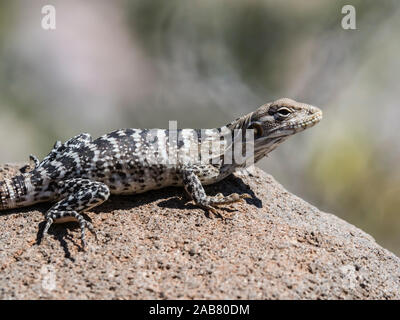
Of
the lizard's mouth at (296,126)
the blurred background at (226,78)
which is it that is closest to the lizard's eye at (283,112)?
the lizard's mouth at (296,126)

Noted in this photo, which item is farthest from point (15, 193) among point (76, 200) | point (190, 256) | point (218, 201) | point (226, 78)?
point (226, 78)

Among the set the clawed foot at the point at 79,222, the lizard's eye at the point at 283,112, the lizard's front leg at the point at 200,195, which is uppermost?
the lizard's eye at the point at 283,112

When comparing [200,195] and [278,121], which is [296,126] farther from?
[200,195]

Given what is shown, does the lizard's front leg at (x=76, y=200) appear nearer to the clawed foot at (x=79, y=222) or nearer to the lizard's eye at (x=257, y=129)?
the clawed foot at (x=79, y=222)

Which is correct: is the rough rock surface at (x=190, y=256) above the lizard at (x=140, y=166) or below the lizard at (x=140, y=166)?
below

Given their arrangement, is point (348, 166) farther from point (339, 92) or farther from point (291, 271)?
point (291, 271)

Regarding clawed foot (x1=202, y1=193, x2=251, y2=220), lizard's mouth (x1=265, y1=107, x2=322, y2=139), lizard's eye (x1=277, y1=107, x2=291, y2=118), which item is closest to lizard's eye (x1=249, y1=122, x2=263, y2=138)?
lizard's mouth (x1=265, y1=107, x2=322, y2=139)
